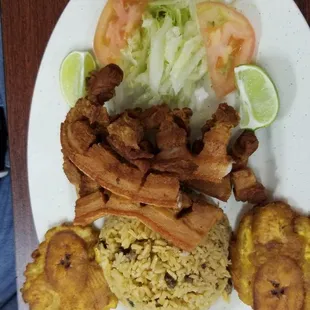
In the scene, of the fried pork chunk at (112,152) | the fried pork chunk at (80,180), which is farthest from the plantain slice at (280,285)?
the fried pork chunk at (80,180)

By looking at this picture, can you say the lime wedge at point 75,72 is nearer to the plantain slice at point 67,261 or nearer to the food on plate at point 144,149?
the food on plate at point 144,149

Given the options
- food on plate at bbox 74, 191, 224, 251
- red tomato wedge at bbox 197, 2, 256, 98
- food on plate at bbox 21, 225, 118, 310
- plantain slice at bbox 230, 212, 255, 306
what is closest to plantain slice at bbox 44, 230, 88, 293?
food on plate at bbox 21, 225, 118, 310

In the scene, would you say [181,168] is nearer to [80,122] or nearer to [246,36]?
[80,122]

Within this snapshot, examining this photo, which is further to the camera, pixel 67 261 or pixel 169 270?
pixel 67 261

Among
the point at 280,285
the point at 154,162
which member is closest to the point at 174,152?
the point at 154,162

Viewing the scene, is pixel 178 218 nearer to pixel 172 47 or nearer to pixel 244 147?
pixel 244 147

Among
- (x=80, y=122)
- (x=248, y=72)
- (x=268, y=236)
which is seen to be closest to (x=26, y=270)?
(x=80, y=122)
